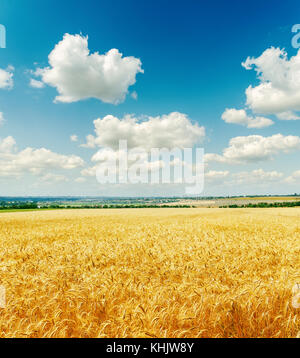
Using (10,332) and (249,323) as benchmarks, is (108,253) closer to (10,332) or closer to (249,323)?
(10,332)

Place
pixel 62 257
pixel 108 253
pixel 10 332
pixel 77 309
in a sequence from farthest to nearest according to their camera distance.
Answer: pixel 108 253 → pixel 62 257 → pixel 77 309 → pixel 10 332

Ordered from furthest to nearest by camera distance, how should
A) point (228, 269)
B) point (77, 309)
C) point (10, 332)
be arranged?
point (228, 269)
point (77, 309)
point (10, 332)

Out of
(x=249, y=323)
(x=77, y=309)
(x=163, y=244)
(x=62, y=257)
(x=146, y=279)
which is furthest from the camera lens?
(x=163, y=244)

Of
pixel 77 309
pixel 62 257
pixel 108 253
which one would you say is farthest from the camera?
pixel 108 253

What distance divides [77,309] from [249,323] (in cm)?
251

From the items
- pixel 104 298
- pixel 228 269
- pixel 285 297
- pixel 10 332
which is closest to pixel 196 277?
pixel 228 269

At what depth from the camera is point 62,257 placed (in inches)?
271
